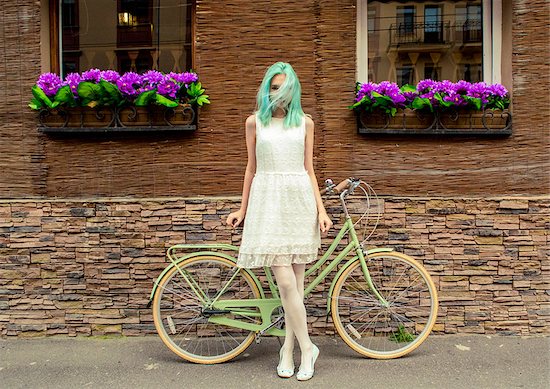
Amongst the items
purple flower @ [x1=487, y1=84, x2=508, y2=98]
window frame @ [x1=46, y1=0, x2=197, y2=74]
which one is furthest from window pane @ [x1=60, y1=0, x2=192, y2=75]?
purple flower @ [x1=487, y1=84, x2=508, y2=98]

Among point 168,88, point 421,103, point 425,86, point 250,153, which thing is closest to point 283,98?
point 250,153

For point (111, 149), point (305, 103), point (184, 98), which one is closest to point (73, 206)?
point (111, 149)

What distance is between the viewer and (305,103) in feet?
15.3

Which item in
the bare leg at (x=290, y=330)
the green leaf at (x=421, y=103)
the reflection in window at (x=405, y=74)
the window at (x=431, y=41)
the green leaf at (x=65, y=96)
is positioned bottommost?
the bare leg at (x=290, y=330)

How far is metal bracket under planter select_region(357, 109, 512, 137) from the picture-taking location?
15.1 ft

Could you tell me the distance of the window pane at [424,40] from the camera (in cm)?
489

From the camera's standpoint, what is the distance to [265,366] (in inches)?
158

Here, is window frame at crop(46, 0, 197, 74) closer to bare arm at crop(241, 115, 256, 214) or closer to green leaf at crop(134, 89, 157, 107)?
green leaf at crop(134, 89, 157, 107)

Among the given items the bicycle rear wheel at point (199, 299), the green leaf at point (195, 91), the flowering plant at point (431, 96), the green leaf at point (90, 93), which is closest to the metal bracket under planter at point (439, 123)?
the flowering plant at point (431, 96)

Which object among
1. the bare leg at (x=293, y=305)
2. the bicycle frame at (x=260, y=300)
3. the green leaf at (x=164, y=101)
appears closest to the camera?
the bare leg at (x=293, y=305)

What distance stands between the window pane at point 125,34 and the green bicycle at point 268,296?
1792 millimetres

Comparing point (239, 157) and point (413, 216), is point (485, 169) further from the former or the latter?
point (239, 157)

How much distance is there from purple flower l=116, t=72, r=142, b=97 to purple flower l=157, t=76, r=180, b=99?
0.60 ft

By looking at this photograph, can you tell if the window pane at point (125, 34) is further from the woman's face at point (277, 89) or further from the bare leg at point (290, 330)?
the bare leg at point (290, 330)
